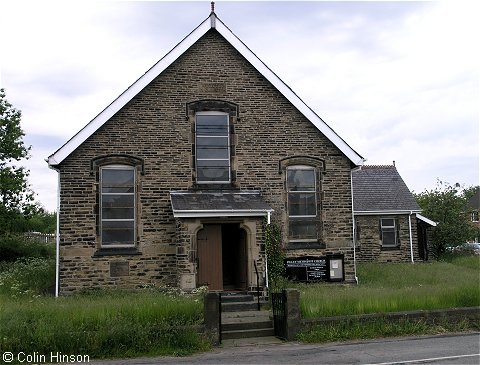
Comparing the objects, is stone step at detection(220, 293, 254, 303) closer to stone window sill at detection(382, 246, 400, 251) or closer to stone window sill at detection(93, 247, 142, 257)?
stone window sill at detection(93, 247, 142, 257)

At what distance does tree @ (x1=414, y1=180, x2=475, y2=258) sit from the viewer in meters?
32.5

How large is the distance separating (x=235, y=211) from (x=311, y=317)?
500 centimetres

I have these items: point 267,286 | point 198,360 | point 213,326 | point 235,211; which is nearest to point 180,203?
point 235,211

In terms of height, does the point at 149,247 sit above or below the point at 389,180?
below

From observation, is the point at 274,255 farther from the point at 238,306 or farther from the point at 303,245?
the point at 238,306

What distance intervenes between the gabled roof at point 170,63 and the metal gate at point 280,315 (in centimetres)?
768

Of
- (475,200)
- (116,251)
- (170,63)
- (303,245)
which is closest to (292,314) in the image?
(303,245)

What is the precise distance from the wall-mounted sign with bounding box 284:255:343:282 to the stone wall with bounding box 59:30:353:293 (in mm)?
301

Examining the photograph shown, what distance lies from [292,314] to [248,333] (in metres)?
1.21

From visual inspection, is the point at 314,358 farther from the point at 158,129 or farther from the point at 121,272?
the point at 158,129

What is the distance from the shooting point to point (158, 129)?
55.9 feet

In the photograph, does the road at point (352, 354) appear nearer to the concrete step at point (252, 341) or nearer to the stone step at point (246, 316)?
the concrete step at point (252, 341)

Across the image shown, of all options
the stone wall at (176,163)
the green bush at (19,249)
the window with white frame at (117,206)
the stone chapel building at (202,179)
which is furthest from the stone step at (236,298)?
the green bush at (19,249)

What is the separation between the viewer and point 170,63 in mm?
17156
